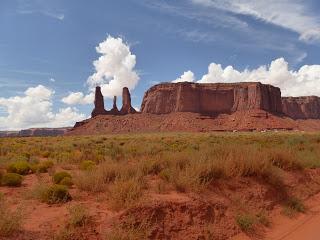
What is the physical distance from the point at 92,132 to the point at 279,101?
8437 cm

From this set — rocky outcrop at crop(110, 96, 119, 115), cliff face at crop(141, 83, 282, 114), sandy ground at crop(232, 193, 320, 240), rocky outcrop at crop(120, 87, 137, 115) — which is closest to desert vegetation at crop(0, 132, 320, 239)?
sandy ground at crop(232, 193, 320, 240)

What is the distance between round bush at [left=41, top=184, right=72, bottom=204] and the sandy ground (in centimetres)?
363

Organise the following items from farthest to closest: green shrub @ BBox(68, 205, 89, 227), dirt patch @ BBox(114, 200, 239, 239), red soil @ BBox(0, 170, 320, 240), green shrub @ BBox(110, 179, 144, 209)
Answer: green shrub @ BBox(110, 179, 144, 209), dirt patch @ BBox(114, 200, 239, 239), red soil @ BBox(0, 170, 320, 240), green shrub @ BBox(68, 205, 89, 227)

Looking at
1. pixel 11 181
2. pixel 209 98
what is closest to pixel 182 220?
pixel 11 181

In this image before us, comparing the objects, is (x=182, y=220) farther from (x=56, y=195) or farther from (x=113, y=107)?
(x=113, y=107)

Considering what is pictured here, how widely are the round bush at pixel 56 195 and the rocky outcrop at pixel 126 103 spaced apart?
139 meters

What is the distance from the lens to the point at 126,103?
501 feet

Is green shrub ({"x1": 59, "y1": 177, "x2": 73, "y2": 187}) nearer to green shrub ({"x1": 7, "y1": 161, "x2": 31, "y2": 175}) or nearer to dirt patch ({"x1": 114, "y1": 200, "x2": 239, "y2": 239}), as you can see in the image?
dirt patch ({"x1": 114, "y1": 200, "x2": 239, "y2": 239})

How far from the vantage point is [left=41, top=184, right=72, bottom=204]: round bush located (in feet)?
28.2

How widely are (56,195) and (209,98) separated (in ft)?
502

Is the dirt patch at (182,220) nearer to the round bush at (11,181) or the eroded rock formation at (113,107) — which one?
the round bush at (11,181)

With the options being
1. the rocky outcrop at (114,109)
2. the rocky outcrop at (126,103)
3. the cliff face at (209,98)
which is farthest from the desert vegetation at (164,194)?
the cliff face at (209,98)

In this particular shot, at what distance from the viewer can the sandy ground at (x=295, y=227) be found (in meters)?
8.59

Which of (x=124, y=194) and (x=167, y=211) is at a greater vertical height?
(x=124, y=194)
